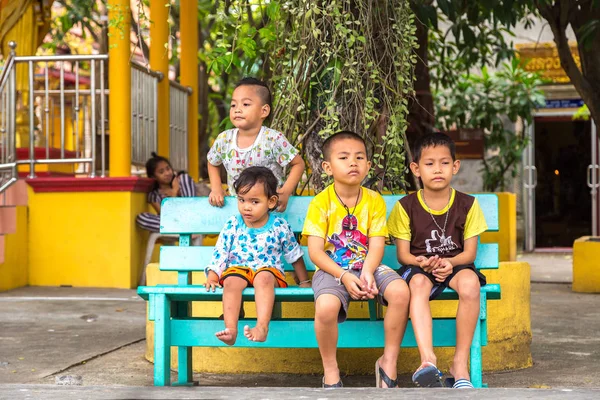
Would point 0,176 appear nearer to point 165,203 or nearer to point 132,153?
point 132,153

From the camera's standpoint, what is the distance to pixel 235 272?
436 centimetres

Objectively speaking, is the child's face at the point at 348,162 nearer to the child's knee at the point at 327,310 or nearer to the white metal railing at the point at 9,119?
the child's knee at the point at 327,310

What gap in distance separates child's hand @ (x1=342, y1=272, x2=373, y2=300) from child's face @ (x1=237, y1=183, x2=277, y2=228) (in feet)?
1.78

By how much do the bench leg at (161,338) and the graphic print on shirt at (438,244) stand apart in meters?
1.16

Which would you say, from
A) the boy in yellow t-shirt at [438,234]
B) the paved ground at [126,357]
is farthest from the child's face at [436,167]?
the paved ground at [126,357]

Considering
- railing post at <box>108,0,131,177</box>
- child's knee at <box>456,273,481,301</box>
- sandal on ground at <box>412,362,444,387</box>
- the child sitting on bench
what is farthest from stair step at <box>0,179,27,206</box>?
sandal on ground at <box>412,362,444,387</box>

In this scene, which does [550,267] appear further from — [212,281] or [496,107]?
[212,281]

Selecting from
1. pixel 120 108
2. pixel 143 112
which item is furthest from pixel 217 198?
pixel 143 112

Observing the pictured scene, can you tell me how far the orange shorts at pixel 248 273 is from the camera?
4355 mm

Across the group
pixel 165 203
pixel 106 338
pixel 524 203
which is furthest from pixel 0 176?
pixel 524 203

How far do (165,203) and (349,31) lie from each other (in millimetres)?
1287

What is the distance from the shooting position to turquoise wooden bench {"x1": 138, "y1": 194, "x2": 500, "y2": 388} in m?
4.32

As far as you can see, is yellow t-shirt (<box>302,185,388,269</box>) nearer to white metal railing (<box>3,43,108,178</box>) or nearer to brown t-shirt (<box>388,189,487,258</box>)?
brown t-shirt (<box>388,189,487,258</box>)

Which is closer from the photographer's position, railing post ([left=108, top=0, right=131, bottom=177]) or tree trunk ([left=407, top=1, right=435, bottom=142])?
tree trunk ([left=407, top=1, right=435, bottom=142])
